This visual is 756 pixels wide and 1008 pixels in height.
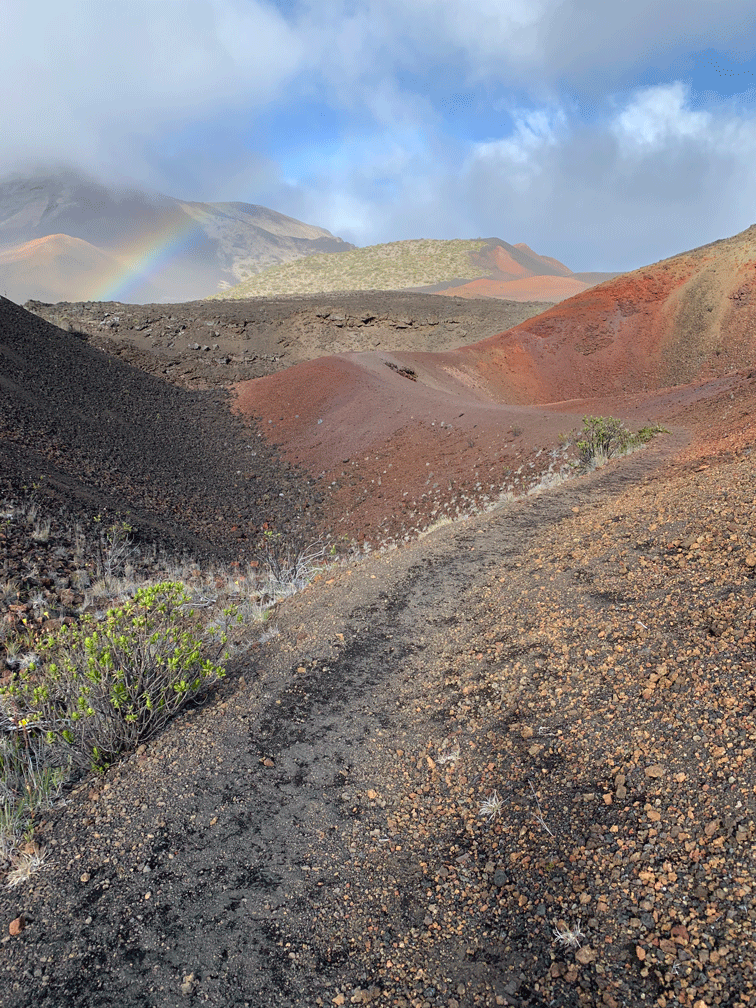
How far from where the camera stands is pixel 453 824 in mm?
2295

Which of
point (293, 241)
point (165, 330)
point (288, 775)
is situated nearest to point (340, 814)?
point (288, 775)

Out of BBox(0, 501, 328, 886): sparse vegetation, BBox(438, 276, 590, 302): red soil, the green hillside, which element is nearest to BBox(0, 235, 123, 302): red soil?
the green hillside

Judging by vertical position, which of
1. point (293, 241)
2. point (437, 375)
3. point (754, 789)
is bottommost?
point (754, 789)

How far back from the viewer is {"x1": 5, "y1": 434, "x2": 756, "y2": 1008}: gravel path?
1686 millimetres

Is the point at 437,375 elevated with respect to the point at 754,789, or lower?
→ elevated

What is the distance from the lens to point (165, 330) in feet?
70.9

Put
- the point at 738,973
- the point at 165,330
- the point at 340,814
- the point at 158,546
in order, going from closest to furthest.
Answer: the point at 738,973 → the point at 340,814 → the point at 158,546 → the point at 165,330

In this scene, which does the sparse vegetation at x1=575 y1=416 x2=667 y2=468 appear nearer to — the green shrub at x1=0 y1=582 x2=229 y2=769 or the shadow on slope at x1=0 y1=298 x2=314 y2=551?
the shadow on slope at x1=0 y1=298 x2=314 y2=551

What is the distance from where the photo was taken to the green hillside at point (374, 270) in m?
50.2

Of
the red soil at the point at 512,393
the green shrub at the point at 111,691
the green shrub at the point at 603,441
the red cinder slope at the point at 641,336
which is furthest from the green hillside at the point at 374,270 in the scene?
the green shrub at the point at 111,691

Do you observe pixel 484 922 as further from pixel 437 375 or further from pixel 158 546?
pixel 437 375

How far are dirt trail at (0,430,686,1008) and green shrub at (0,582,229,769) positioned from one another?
0.47ft

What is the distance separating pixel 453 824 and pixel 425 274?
55.7 metres

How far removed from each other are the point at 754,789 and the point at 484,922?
0.95 meters
